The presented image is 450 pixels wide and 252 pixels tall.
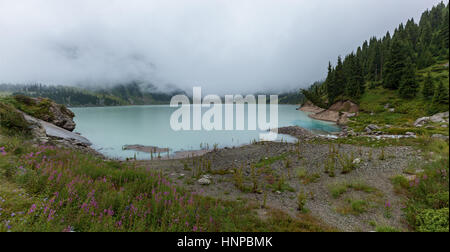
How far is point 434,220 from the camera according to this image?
4.09 meters

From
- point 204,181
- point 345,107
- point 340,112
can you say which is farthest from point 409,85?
point 204,181

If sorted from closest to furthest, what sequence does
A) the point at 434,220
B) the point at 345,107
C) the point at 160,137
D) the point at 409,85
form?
the point at 434,220
the point at 160,137
the point at 409,85
the point at 345,107

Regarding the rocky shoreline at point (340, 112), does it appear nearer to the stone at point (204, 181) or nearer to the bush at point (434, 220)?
the stone at point (204, 181)

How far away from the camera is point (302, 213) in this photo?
645 cm

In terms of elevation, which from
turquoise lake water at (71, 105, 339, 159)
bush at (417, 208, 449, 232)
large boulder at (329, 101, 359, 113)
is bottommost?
turquoise lake water at (71, 105, 339, 159)

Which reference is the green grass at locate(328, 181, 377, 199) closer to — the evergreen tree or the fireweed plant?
the fireweed plant

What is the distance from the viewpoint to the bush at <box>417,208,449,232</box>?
12.4 feet

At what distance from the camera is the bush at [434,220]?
3785 millimetres

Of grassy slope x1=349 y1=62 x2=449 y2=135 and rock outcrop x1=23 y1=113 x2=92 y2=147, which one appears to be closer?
rock outcrop x1=23 y1=113 x2=92 y2=147

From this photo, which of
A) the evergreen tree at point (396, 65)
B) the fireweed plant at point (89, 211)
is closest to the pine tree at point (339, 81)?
the evergreen tree at point (396, 65)

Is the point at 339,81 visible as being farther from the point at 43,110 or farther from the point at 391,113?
the point at 43,110

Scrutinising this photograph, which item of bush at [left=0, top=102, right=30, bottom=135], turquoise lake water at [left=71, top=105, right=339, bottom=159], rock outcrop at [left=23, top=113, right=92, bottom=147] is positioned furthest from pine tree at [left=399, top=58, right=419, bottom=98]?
bush at [left=0, top=102, right=30, bottom=135]
